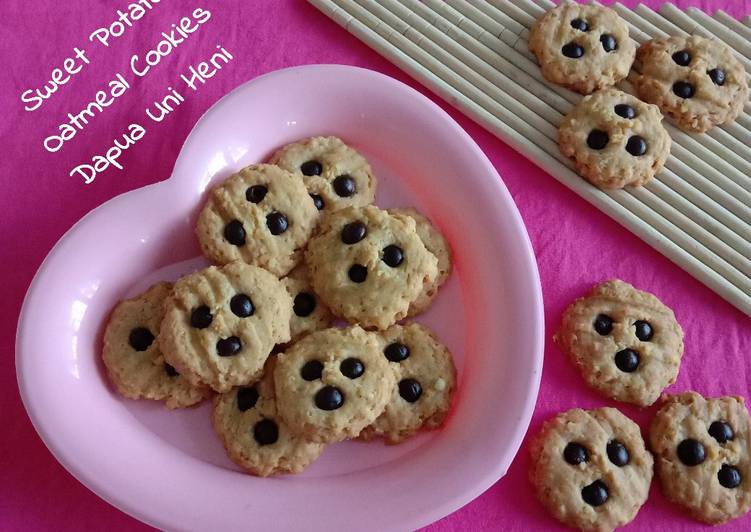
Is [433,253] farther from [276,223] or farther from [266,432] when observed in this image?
[266,432]

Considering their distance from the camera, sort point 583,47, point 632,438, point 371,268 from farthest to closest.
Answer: point 583,47, point 632,438, point 371,268

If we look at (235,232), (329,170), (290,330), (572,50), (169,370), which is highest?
(572,50)

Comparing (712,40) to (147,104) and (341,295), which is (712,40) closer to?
(341,295)

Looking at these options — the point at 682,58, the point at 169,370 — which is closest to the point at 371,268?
the point at 169,370

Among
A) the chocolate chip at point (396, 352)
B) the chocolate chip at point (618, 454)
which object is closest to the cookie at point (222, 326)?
the chocolate chip at point (396, 352)

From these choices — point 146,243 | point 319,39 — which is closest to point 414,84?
point 319,39

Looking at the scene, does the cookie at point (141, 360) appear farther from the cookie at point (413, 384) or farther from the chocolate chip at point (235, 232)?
the cookie at point (413, 384)
